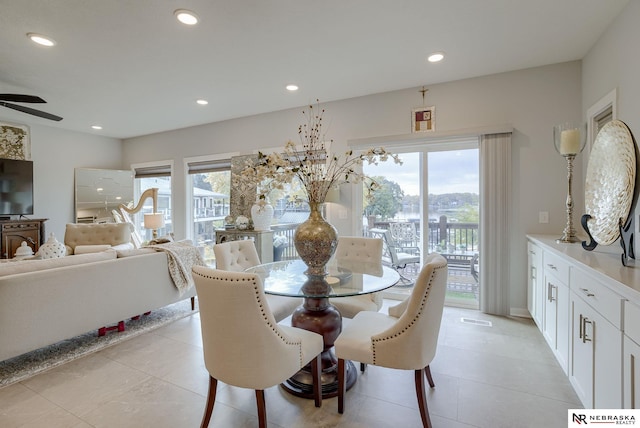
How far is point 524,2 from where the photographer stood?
2182mm

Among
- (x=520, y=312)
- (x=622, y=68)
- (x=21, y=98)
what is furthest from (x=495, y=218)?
(x=21, y=98)

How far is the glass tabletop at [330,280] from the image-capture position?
1.94 meters

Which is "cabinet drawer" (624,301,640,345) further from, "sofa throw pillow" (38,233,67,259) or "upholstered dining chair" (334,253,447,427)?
"sofa throw pillow" (38,233,67,259)

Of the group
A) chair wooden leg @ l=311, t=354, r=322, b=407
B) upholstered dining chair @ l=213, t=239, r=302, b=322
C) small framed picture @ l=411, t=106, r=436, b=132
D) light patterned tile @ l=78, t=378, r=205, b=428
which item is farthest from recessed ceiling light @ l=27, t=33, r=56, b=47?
small framed picture @ l=411, t=106, r=436, b=132

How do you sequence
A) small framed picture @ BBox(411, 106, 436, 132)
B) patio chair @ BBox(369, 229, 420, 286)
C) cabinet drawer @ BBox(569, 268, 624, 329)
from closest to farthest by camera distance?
cabinet drawer @ BBox(569, 268, 624, 329) < small framed picture @ BBox(411, 106, 436, 132) < patio chair @ BBox(369, 229, 420, 286)

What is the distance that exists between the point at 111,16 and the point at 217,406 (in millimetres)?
2905

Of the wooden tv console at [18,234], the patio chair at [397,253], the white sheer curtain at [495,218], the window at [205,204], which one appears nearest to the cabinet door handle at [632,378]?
the white sheer curtain at [495,218]

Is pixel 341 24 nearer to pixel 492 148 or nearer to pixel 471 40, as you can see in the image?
pixel 471 40

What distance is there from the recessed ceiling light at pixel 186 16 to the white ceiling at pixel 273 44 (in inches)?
2.3

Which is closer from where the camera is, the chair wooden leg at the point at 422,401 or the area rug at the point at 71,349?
the chair wooden leg at the point at 422,401

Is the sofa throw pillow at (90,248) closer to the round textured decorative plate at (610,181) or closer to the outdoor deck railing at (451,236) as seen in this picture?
the outdoor deck railing at (451,236)

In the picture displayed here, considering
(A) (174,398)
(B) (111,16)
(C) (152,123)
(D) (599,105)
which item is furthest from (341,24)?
(C) (152,123)

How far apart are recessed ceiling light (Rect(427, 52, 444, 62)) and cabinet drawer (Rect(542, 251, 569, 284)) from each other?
2.05 metres

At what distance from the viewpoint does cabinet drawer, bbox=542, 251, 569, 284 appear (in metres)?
2.06
